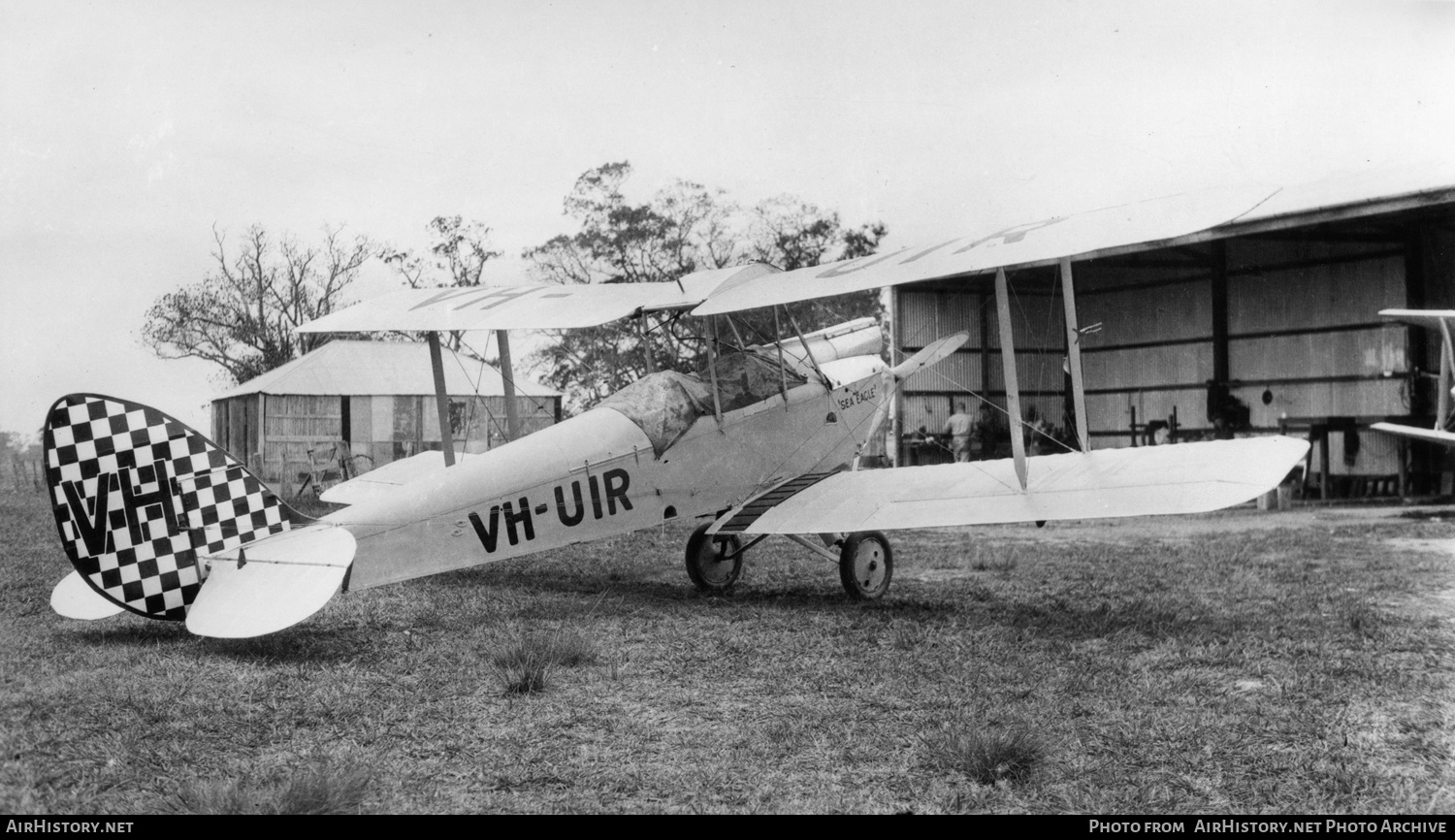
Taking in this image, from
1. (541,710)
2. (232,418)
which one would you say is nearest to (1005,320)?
(541,710)

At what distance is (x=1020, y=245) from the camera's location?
617 centimetres

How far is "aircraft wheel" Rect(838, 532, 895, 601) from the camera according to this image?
7.25m

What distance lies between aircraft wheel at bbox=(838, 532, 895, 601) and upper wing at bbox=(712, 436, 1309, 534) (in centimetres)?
40

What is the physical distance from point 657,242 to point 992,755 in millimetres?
22454

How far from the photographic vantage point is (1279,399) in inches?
766

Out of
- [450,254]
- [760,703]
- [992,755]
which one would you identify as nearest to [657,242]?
[450,254]

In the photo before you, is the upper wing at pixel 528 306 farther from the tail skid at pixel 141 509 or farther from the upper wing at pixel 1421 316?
the upper wing at pixel 1421 316

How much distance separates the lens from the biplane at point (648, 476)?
16.3 ft

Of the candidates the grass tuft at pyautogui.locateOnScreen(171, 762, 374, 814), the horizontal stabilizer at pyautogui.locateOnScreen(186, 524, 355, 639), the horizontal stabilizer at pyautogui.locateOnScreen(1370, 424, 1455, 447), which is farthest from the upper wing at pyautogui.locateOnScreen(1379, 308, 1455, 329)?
the grass tuft at pyautogui.locateOnScreen(171, 762, 374, 814)

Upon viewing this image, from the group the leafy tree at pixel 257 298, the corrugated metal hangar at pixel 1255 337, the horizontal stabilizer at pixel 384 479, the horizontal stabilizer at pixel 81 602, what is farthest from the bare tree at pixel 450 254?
the horizontal stabilizer at pixel 81 602

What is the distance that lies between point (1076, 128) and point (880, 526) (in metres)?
5.06

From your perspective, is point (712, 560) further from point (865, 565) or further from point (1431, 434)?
point (1431, 434)

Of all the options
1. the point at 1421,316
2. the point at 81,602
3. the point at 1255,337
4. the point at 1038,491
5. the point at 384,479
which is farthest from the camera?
the point at 1255,337

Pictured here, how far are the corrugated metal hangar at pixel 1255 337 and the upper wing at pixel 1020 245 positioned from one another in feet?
23.6
